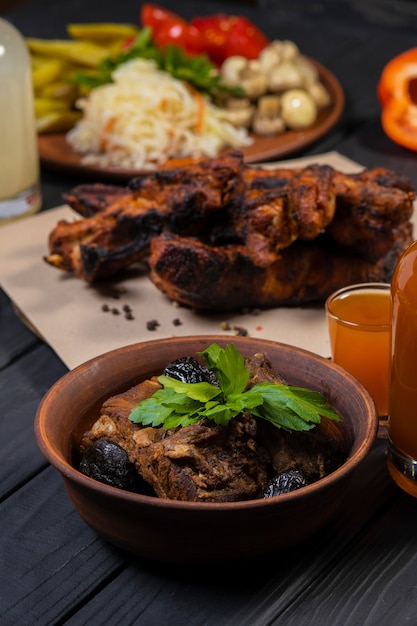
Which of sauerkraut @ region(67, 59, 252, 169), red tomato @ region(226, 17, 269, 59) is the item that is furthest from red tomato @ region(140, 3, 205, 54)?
sauerkraut @ region(67, 59, 252, 169)

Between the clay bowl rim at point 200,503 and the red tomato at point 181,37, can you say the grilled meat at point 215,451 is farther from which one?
the red tomato at point 181,37

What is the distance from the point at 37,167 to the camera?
354cm

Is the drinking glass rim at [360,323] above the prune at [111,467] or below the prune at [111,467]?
below

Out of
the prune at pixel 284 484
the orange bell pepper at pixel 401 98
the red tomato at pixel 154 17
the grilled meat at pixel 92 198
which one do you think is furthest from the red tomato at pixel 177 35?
the prune at pixel 284 484

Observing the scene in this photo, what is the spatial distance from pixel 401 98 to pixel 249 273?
155cm

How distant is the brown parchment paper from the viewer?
2707 millimetres

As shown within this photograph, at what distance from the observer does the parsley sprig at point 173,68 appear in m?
3.97

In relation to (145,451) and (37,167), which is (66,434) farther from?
(37,167)

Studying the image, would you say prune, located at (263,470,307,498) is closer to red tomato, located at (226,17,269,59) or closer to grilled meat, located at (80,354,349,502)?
grilled meat, located at (80,354,349,502)

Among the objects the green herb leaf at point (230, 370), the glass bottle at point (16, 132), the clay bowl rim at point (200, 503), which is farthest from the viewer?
the glass bottle at point (16, 132)

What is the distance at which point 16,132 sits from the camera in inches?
133

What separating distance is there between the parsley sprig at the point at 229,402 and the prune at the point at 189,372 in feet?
0.18

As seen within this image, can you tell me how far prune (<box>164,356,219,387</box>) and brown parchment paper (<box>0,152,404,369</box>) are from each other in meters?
0.66

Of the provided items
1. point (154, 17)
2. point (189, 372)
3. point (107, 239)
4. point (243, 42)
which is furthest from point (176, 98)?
point (189, 372)
